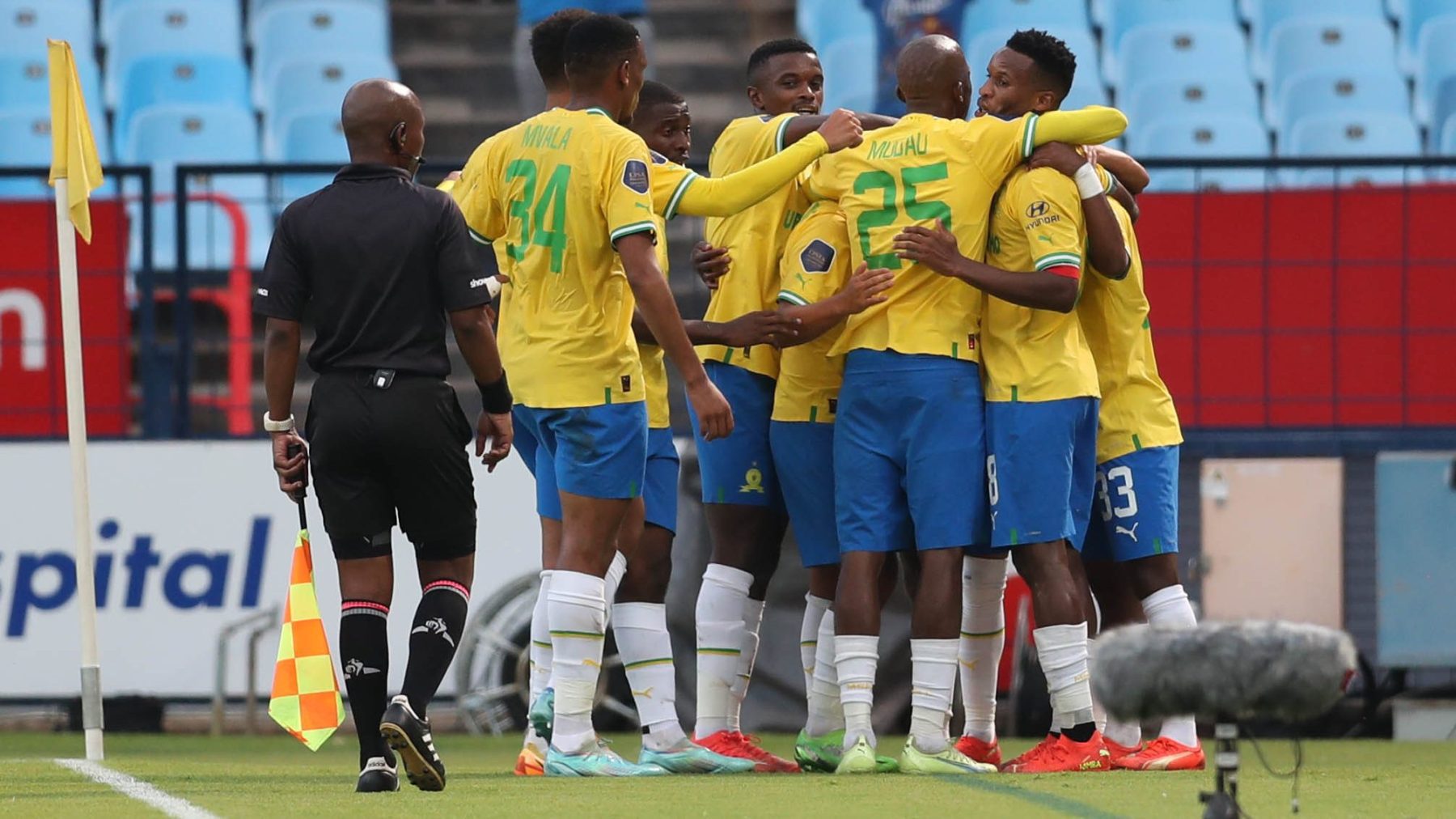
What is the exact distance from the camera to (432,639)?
5.13 metres

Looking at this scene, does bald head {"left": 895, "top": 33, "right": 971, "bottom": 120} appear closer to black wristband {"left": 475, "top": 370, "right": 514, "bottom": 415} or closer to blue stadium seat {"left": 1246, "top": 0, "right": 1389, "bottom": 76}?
black wristband {"left": 475, "top": 370, "right": 514, "bottom": 415}

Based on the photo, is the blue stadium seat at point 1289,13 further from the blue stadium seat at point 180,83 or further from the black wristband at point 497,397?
the black wristband at point 497,397

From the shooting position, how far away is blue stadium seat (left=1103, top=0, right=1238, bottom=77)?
14367mm

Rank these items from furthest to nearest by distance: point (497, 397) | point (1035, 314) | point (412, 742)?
point (1035, 314)
point (497, 397)
point (412, 742)

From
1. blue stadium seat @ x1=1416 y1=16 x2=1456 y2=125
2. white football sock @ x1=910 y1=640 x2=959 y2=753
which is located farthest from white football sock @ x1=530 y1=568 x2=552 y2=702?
blue stadium seat @ x1=1416 y1=16 x2=1456 y2=125

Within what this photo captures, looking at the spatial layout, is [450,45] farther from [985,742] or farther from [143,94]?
[985,742]

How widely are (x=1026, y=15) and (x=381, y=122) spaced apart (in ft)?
31.7

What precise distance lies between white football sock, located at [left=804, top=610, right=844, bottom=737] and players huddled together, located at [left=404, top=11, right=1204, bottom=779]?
0.01 m

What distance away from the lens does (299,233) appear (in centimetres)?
514

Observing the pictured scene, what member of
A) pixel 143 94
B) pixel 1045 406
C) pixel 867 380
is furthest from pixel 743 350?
pixel 143 94

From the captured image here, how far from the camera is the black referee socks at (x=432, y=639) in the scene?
5.08m

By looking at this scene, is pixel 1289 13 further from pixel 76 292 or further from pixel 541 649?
pixel 76 292

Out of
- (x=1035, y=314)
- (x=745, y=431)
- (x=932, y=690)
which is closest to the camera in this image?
(x=932, y=690)

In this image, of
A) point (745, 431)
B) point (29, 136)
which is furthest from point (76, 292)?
point (29, 136)
